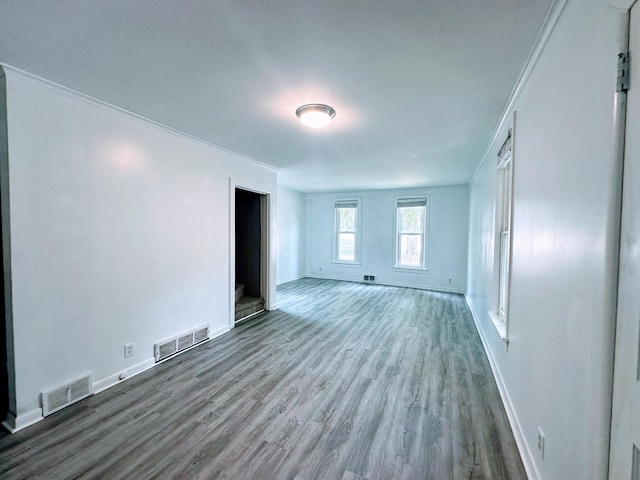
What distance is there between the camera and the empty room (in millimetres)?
1027

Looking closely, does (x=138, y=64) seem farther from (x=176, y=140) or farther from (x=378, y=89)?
(x=378, y=89)

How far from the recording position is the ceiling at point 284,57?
Result: 4.37 ft

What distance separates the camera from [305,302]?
17.5 ft

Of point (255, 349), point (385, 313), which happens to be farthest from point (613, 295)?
point (385, 313)

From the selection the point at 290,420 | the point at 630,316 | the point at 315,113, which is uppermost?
the point at 315,113

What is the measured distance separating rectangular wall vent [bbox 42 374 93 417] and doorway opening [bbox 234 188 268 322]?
87.8 inches

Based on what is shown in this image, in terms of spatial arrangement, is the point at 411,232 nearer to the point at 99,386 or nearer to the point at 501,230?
the point at 501,230

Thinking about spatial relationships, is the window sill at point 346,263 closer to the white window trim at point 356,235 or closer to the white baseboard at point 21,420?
the white window trim at point 356,235

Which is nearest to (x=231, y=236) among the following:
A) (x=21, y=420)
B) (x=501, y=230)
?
(x=21, y=420)

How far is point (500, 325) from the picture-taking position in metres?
2.50

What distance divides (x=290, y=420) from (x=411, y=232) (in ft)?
18.5

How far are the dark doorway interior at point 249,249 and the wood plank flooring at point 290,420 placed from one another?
1303 millimetres

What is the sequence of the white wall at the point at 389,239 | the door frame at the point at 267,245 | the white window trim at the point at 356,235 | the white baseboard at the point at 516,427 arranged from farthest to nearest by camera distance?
1. the white window trim at the point at 356,235
2. the white wall at the point at 389,239
3. the door frame at the point at 267,245
4. the white baseboard at the point at 516,427

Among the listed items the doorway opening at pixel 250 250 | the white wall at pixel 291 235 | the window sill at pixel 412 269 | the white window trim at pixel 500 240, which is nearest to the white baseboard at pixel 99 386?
the doorway opening at pixel 250 250
